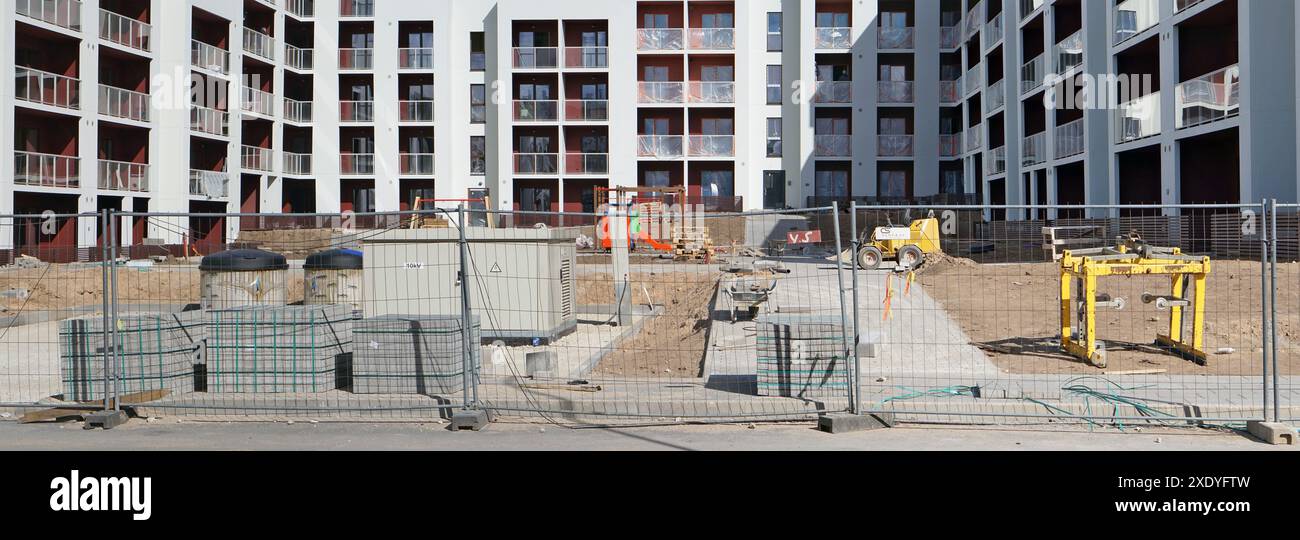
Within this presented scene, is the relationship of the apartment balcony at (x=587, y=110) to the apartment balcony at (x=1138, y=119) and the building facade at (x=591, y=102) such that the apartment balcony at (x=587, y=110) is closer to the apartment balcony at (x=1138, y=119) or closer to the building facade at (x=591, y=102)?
the building facade at (x=591, y=102)

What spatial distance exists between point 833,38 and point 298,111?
2666cm

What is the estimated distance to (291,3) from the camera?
168 feet

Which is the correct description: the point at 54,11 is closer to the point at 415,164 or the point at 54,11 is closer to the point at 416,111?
the point at 416,111

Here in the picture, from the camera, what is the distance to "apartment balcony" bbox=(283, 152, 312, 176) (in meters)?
51.2

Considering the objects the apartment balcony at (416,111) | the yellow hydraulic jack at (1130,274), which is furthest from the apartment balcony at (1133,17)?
the apartment balcony at (416,111)

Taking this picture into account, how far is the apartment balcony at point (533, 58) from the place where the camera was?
51.1 metres

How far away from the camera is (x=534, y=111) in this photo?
51406 mm

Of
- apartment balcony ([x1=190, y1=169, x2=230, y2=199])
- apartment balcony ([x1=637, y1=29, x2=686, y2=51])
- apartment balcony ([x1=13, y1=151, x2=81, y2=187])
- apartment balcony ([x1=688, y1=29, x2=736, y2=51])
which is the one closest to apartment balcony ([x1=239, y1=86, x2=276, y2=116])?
apartment balcony ([x1=190, y1=169, x2=230, y2=199])

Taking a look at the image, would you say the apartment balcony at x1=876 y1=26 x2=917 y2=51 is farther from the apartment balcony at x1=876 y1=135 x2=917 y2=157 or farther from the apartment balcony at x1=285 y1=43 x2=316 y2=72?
the apartment balcony at x1=285 y1=43 x2=316 y2=72

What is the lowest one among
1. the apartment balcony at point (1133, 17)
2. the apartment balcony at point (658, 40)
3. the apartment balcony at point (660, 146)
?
the apartment balcony at point (660, 146)

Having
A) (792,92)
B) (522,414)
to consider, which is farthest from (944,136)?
(522,414)

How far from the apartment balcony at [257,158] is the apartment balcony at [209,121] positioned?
218cm

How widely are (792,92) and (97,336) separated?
44.8 m

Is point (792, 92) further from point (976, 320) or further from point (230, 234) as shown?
point (976, 320)
